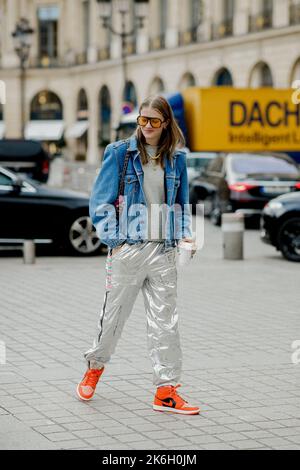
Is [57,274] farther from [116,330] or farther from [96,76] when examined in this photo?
[96,76]

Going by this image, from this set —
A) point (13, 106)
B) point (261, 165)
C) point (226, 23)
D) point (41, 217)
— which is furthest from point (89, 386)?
point (13, 106)

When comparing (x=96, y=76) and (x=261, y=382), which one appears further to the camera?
(x=96, y=76)

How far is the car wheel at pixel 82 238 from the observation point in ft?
53.9

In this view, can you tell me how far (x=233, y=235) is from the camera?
16000 mm

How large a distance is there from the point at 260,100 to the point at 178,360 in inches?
880

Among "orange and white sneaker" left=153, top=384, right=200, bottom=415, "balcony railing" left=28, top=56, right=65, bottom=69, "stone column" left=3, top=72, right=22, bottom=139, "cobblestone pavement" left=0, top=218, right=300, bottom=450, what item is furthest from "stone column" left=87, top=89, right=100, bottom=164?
"orange and white sneaker" left=153, top=384, right=200, bottom=415

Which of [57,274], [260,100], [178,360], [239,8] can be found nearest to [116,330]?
[178,360]

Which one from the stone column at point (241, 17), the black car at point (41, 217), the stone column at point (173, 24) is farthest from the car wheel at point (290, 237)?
the stone column at point (173, 24)

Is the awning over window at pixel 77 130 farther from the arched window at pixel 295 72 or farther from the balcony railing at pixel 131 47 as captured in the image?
the arched window at pixel 295 72

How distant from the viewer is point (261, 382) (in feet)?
24.4

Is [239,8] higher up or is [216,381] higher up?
[239,8]

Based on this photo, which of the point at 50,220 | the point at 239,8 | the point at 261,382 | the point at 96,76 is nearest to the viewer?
the point at 261,382

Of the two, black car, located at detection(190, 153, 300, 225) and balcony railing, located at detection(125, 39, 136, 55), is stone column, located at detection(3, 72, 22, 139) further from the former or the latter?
black car, located at detection(190, 153, 300, 225)

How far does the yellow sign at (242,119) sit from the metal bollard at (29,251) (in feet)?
42.5
